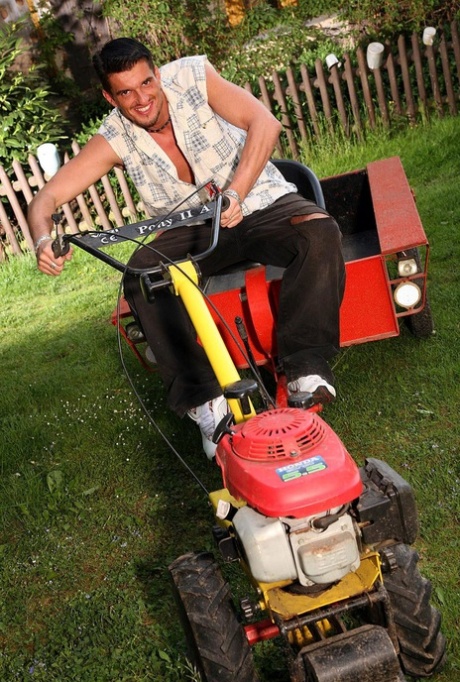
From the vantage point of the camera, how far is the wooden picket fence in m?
8.63

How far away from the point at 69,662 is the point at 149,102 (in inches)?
77.5

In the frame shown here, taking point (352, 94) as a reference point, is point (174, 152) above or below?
above

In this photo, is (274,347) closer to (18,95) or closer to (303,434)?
(303,434)

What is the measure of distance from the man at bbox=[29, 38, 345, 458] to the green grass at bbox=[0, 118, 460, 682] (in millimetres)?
478

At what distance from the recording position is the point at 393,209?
4.20 meters

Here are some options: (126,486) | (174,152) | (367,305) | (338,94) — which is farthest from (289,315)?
(338,94)

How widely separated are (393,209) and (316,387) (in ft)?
Answer: 4.72

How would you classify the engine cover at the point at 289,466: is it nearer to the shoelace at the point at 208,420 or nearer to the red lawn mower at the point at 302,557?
the red lawn mower at the point at 302,557

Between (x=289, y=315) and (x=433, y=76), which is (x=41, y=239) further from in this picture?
(x=433, y=76)

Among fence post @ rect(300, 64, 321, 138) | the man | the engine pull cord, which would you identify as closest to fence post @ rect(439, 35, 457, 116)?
fence post @ rect(300, 64, 321, 138)

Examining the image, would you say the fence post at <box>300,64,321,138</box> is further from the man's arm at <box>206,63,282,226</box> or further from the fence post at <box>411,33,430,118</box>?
the man's arm at <box>206,63,282,226</box>

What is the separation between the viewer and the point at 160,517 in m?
3.50

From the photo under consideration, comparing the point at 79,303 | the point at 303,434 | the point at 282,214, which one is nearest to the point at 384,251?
the point at 282,214

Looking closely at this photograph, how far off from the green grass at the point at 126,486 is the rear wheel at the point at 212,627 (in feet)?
0.97
